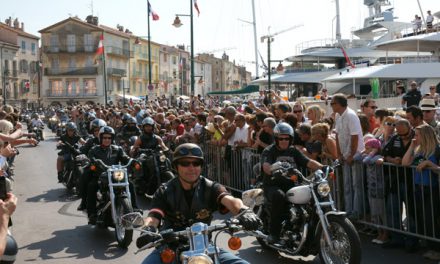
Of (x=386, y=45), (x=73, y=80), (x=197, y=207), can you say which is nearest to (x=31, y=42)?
(x=73, y=80)

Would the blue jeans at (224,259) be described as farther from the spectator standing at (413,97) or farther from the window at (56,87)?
the window at (56,87)

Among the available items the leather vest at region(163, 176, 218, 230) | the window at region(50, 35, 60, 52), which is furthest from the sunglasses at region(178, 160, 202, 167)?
the window at region(50, 35, 60, 52)

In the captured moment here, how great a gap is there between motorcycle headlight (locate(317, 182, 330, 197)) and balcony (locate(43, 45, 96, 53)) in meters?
83.4

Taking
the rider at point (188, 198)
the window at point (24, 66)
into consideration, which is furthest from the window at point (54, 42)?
the rider at point (188, 198)

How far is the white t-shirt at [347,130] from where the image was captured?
9.15 m

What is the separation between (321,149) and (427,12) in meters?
34.3

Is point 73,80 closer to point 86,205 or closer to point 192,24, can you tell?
point 192,24

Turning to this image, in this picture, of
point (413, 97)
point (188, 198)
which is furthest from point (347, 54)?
point (188, 198)

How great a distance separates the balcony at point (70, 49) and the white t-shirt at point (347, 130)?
80.9 metres

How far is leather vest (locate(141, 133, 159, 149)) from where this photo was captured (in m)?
11.8

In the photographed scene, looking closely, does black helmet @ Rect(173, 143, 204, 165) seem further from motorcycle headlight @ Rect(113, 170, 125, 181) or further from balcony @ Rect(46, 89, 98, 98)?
balcony @ Rect(46, 89, 98, 98)

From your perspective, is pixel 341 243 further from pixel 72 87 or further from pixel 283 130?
pixel 72 87

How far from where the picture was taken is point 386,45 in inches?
1586

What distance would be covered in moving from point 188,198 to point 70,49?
86476 mm
